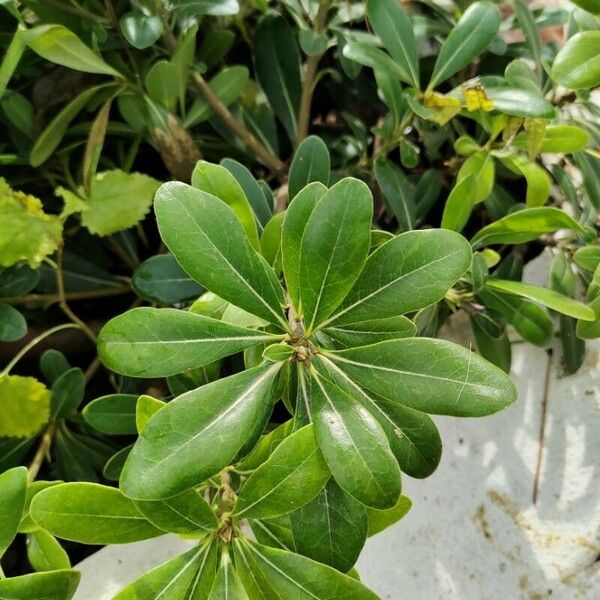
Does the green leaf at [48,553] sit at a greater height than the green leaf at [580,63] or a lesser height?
lesser

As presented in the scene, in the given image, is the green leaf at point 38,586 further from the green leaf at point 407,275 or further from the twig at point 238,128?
the twig at point 238,128

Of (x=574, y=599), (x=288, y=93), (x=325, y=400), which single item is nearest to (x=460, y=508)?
(x=574, y=599)

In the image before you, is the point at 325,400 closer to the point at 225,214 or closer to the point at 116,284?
the point at 225,214

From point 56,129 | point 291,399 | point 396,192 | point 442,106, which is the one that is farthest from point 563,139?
point 56,129

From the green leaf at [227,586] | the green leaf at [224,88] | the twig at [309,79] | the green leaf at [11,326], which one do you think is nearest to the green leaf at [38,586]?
the green leaf at [227,586]

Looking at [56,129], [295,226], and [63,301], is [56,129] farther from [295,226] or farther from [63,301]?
[295,226]
